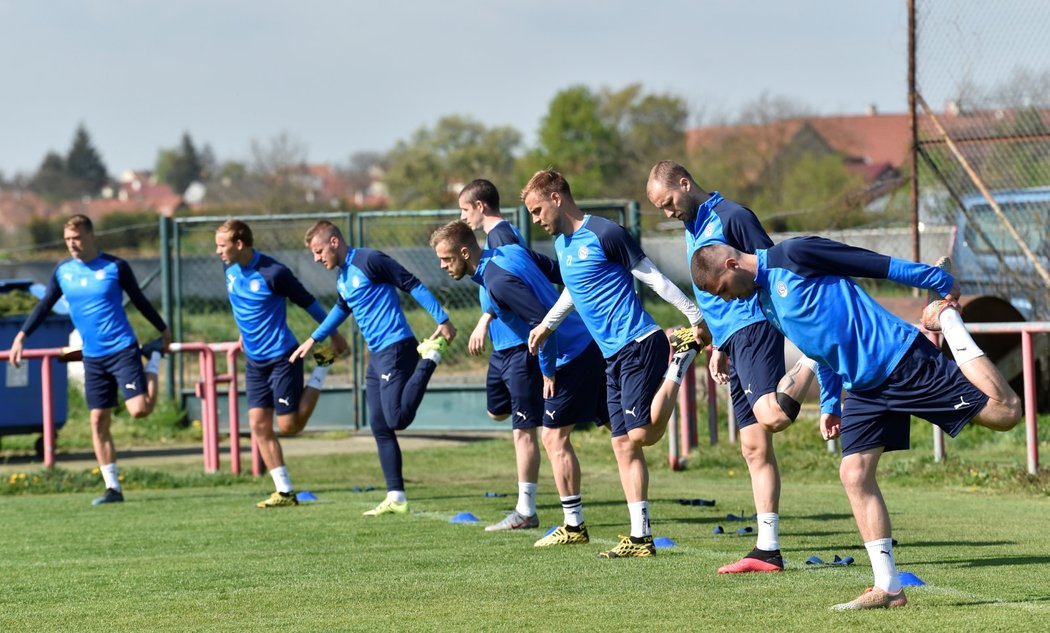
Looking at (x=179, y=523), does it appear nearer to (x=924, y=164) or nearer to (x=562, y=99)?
(x=924, y=164)

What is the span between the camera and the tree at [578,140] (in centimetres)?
8531

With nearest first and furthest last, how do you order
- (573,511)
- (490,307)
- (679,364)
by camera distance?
(679,364) → (573,511) → (490,307)

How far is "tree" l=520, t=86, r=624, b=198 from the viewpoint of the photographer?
85312mm

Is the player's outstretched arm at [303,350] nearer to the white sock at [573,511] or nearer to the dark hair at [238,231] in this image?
the dark hair at [238,231]

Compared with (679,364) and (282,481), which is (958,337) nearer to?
(679,364)

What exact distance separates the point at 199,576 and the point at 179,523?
277cm

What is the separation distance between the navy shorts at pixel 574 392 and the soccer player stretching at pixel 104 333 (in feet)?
14.7

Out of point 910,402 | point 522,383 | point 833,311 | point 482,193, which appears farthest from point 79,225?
point 910,402

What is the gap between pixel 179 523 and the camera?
10758mm

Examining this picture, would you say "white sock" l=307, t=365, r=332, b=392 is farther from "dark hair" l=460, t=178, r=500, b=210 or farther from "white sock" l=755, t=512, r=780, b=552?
"white sock" l=755, t=512, r=780, b=552

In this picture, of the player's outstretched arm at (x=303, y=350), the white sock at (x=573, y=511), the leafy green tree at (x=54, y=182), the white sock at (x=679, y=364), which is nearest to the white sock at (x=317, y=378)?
the player's outstretched arm at (x=303, y=350)

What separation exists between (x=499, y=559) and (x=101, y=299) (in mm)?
5489

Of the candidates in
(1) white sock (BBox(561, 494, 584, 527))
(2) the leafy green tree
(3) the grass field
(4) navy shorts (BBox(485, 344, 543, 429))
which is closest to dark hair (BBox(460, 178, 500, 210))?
(4) navy shorts (BBox(485, 344, 543, 429))

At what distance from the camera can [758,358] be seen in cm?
759
